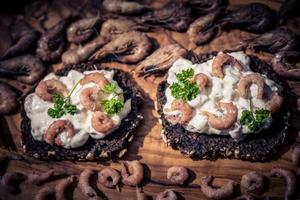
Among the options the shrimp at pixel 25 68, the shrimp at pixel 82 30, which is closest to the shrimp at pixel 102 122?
the shrimp at pixel 25 68

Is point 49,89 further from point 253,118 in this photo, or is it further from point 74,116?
point 253,118

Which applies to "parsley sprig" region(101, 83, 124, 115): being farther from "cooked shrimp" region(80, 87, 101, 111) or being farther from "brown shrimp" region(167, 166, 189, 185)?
"brown shrimp" region(167, 166, 189, 185)

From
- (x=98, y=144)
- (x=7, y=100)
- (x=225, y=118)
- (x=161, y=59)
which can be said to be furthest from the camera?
(x=7, y=100)

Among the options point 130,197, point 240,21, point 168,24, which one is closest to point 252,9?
point 240,21

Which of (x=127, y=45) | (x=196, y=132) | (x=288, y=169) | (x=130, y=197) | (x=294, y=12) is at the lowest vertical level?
(x=130, y=197)

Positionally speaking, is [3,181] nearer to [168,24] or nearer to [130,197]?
[130,197]

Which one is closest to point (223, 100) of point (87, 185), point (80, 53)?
point (87, 185)

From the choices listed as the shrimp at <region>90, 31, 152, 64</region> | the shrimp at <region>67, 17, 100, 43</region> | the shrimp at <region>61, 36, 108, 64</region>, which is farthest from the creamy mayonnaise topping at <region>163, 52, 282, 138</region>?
the shrimp at <region>67, 17, 100, 43</region>
